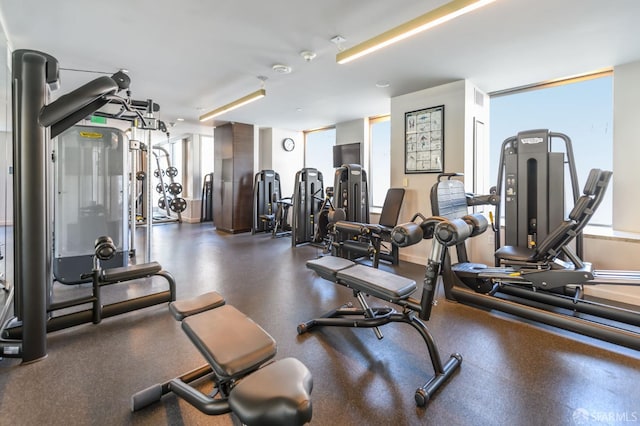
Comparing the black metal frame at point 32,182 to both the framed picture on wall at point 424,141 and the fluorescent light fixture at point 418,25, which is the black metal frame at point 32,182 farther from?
the framed picture on wall at point 424,141

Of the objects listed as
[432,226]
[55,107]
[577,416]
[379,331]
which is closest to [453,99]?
[432,226]

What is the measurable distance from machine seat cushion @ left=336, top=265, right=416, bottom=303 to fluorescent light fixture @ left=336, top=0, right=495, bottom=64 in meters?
2.00

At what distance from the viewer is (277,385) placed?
0.90m

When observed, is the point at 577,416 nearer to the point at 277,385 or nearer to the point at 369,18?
the point at 277,385

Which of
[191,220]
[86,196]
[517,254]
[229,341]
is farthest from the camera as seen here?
[191,220]

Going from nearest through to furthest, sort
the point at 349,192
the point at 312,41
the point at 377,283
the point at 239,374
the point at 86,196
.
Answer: the point at 239,374 < the point at 377,283 < the point at 312,41 < the point at 86,196 < the point at 349,192

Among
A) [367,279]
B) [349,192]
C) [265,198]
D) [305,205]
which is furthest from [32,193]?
[265,198]

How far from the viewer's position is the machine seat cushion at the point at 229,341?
1147 mm

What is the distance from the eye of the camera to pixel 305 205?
6160 millimetres

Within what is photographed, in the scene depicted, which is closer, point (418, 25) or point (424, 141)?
point (418, 25)

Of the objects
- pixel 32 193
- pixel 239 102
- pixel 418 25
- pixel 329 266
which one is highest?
pixel 239 102

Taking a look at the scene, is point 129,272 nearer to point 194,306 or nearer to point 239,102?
point 194,306

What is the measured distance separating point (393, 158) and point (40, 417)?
16.1 feet

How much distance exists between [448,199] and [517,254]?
0.85m
